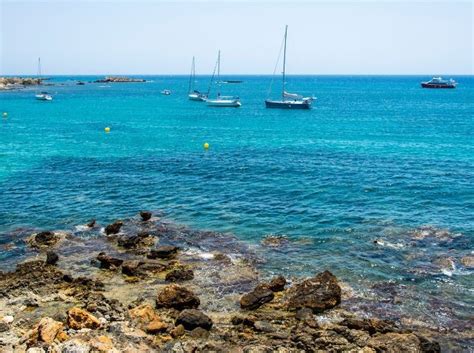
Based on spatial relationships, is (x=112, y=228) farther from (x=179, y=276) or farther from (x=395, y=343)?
(x=395, y=343)

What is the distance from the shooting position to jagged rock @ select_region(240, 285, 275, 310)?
2417 centimetres

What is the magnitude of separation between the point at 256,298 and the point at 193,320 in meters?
3.96

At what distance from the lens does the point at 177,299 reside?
79.1 feet

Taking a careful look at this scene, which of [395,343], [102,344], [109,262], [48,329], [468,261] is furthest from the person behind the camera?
[468,261]

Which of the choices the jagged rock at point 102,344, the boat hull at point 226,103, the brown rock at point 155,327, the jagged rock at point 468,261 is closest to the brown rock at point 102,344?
the jagged rock at point 102,344

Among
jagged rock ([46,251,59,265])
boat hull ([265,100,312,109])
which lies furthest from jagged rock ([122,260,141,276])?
boat hull ([265,100,312,109])

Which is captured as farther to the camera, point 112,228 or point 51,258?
point 112,228

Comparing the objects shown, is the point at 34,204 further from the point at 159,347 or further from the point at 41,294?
the point at 159,347

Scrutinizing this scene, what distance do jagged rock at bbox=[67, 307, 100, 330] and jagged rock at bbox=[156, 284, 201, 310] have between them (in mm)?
3523

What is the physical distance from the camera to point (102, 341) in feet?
65.3

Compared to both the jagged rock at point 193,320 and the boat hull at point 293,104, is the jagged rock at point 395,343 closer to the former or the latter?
the jagged rock at point 193,320

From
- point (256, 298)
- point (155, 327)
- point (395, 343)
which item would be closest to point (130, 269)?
point (155, 327)

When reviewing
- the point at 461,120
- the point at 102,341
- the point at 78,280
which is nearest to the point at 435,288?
the point at 102,341

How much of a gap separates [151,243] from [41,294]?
949 centimetres
